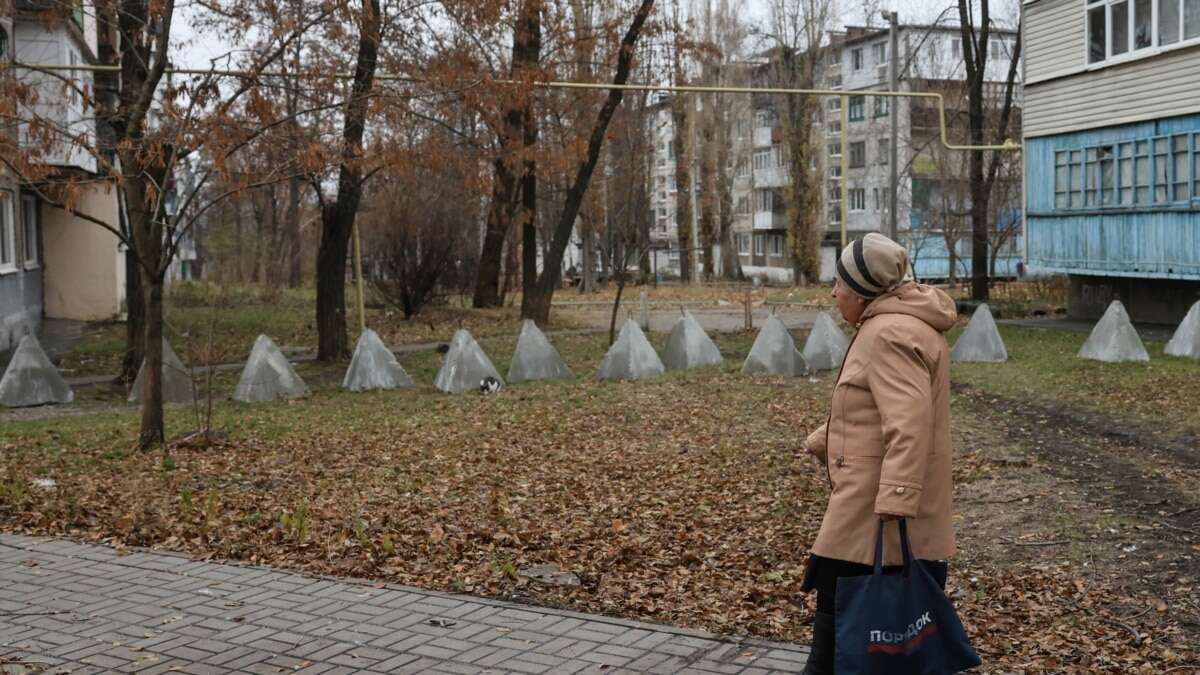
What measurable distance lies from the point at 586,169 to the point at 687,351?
9242mm

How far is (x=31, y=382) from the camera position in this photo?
54.3 feet

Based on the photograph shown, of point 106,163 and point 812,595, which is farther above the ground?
point 106,163

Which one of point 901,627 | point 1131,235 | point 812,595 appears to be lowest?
point 812,595

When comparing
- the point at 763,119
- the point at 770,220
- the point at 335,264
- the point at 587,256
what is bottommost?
the point at 335,264

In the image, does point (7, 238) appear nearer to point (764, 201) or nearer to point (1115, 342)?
point (1115, 342)

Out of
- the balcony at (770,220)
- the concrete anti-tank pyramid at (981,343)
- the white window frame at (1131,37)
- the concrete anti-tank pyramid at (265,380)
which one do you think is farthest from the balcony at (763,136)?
the concrete anti-tank pyramid at (265,380)

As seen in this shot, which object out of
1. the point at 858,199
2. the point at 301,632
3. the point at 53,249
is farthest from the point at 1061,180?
the point at 858,199

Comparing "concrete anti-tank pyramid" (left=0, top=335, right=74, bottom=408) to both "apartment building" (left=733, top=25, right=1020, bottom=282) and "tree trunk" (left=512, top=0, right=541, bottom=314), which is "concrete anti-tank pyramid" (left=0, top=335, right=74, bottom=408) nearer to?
"tree trunk" (left=512, top=0, right=541, bottom=314)

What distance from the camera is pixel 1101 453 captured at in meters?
10.8

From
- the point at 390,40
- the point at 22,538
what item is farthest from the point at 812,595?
the point at 390,40

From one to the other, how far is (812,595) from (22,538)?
15.7 ft

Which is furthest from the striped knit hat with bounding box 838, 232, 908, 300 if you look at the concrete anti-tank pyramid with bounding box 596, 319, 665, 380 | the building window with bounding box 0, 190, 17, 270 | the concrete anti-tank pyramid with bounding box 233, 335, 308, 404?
the building window with bounding box 0, 190, 17, 270

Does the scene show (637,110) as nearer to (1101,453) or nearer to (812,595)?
(1101,453)

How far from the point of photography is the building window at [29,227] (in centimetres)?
2934
